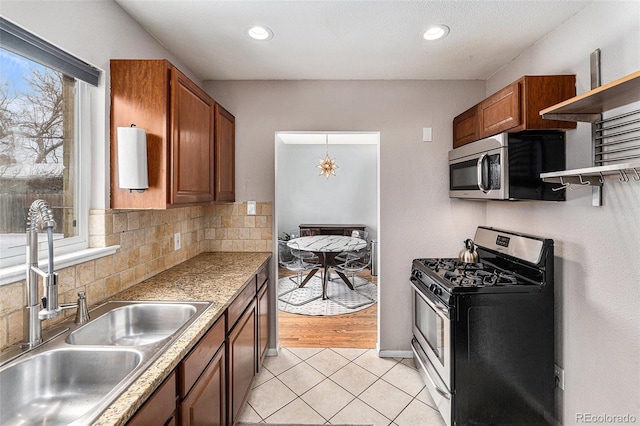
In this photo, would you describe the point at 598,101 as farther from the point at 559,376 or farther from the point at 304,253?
the point at 304,253

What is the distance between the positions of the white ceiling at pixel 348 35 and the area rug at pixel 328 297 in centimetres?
266

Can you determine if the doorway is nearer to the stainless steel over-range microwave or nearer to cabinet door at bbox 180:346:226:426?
the stainless steel over-range microwave

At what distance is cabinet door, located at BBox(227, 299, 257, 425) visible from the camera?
164cm

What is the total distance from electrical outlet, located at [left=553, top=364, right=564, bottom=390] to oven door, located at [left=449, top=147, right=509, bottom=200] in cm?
106

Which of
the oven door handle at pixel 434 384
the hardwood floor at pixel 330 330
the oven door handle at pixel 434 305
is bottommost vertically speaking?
the hardwood floor at pixel 330 330

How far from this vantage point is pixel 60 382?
1065 mm

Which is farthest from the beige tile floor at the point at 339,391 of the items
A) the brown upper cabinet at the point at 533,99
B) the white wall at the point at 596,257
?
the brown upper cabinet at the point at 533,99

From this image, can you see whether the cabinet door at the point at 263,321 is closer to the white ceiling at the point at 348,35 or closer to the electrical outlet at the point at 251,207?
the electrical outlet at the point at 251,207

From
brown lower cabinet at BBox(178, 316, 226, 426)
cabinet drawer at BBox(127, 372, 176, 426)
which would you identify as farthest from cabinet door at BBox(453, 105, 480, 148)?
cabinet drawer at BBox(127, 372, 176, 426)

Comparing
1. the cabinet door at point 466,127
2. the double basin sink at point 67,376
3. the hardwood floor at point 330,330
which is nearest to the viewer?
the double basin sink at point 67,376

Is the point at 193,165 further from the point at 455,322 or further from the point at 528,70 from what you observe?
the point at 528,70

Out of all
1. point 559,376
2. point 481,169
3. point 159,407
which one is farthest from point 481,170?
Result: point 159,407

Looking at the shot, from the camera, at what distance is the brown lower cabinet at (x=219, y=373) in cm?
102

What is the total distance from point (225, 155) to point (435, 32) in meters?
1.69
